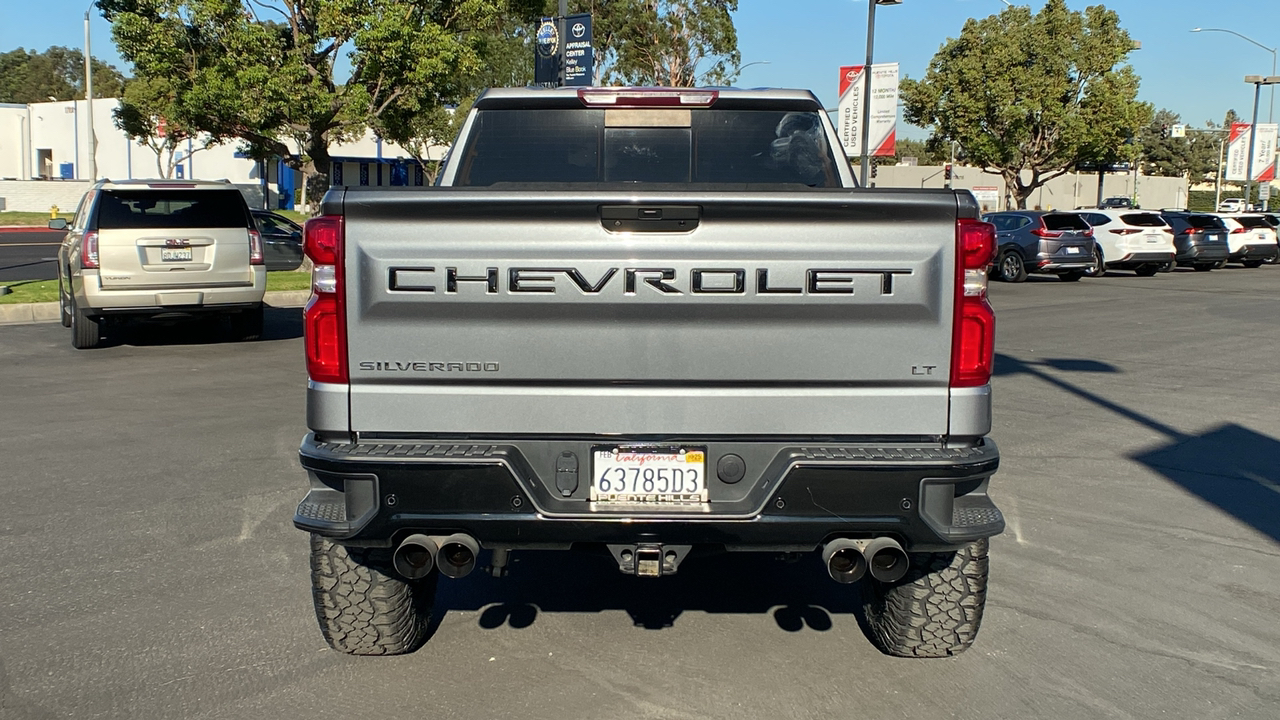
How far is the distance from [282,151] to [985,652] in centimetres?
1936

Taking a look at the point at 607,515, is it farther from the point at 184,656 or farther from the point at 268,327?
the point at 268,327

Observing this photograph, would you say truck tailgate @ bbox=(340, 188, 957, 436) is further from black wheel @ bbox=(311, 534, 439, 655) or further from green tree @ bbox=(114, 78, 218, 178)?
green tree @ bbox=(114, 78, 218, 178)

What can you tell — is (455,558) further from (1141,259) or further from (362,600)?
(1141,259)

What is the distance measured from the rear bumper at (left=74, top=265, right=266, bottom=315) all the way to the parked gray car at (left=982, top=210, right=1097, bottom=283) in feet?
59.1

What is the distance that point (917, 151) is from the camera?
440 feet

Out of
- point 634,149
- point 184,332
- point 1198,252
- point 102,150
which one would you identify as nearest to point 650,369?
point 634,149

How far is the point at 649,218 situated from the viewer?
358 centimetres

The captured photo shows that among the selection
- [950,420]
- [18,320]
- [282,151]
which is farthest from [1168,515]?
[282,151]

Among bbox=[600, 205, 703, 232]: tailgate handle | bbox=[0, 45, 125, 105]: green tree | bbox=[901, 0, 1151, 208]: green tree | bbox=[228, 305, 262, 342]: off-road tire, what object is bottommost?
bbox=[228, 305, 262, 342]: off-road tire

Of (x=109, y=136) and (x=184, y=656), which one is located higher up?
(x=109, y=136)

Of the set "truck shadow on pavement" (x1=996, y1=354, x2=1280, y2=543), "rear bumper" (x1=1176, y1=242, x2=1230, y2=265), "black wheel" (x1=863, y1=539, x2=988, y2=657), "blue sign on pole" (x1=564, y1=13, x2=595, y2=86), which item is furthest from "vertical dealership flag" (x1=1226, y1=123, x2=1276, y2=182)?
"black wheel" (x1=863, y1=539, x2=988, y2=657)

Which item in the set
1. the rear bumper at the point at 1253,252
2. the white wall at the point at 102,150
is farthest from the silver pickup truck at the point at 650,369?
the white wall at the point at 102,150

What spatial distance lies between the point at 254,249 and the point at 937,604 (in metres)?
10.4

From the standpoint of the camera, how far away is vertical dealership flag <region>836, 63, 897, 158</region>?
78.7 feet
